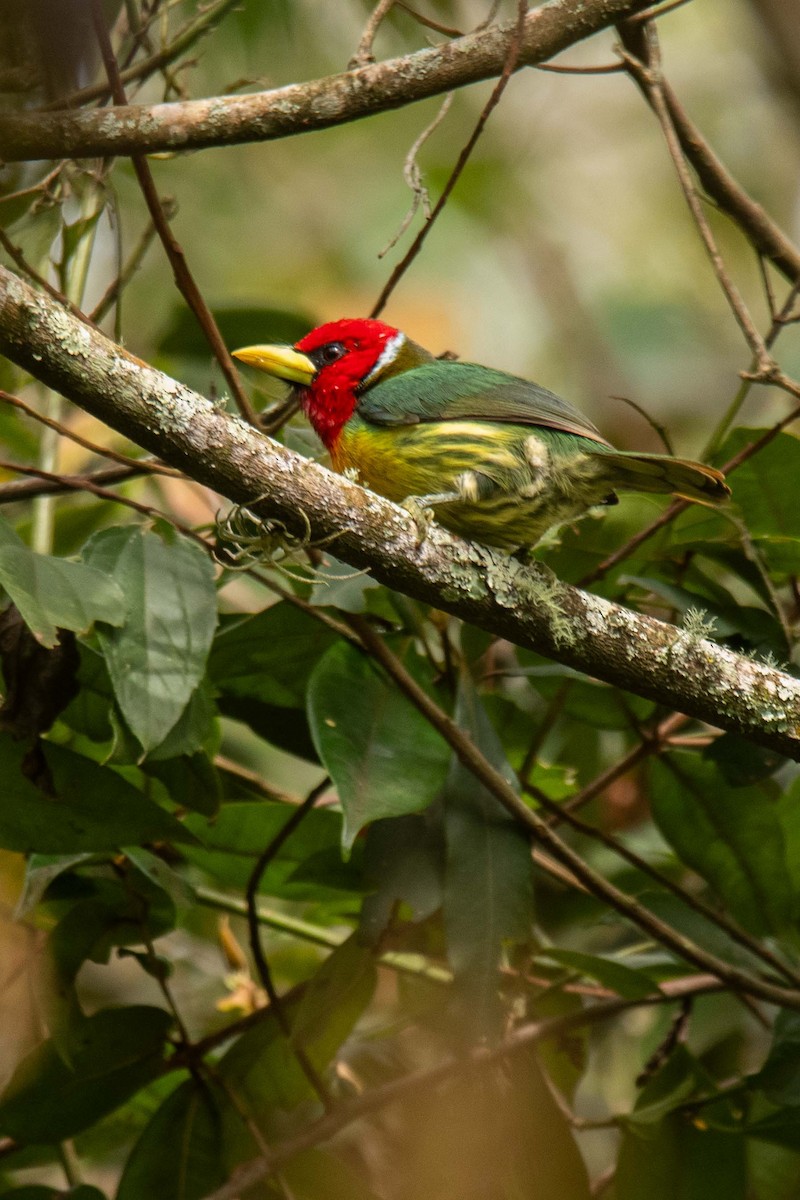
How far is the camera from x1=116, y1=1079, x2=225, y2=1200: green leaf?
2406mm

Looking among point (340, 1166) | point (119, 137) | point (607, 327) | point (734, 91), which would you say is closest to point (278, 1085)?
point (340, 1166)

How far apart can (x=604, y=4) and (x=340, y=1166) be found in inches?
88.5

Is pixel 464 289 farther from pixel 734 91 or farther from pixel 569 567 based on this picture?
pixel 569 567

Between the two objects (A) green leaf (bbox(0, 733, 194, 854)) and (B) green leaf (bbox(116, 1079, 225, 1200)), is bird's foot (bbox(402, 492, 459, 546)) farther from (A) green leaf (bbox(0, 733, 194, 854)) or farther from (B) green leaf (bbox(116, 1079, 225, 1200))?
(B) green leaf (bbox(116, 1079, 225, 1200))

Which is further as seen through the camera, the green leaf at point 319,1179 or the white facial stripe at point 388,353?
the white facial stripe at point 388,353

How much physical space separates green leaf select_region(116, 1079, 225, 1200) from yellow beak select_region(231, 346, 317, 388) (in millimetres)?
1553

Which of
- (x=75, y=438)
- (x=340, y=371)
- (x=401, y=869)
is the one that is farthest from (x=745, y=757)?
(x=75, y=438)

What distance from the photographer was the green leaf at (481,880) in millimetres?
2245

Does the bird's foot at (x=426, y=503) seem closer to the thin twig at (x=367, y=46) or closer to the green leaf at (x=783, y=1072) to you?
the thin twig at (x=367, y=46)

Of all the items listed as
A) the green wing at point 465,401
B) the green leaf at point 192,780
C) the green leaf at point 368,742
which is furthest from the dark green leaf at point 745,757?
the green leaf at point 192,780

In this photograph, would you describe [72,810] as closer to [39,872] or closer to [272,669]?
[39,872]

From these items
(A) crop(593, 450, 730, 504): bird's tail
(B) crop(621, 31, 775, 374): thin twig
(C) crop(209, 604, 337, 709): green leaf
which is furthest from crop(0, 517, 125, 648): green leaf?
(B) crop(621, 31, 775, 374): thin twig

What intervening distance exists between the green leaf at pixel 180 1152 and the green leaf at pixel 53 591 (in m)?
1.03

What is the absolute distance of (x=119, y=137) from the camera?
2201mm
